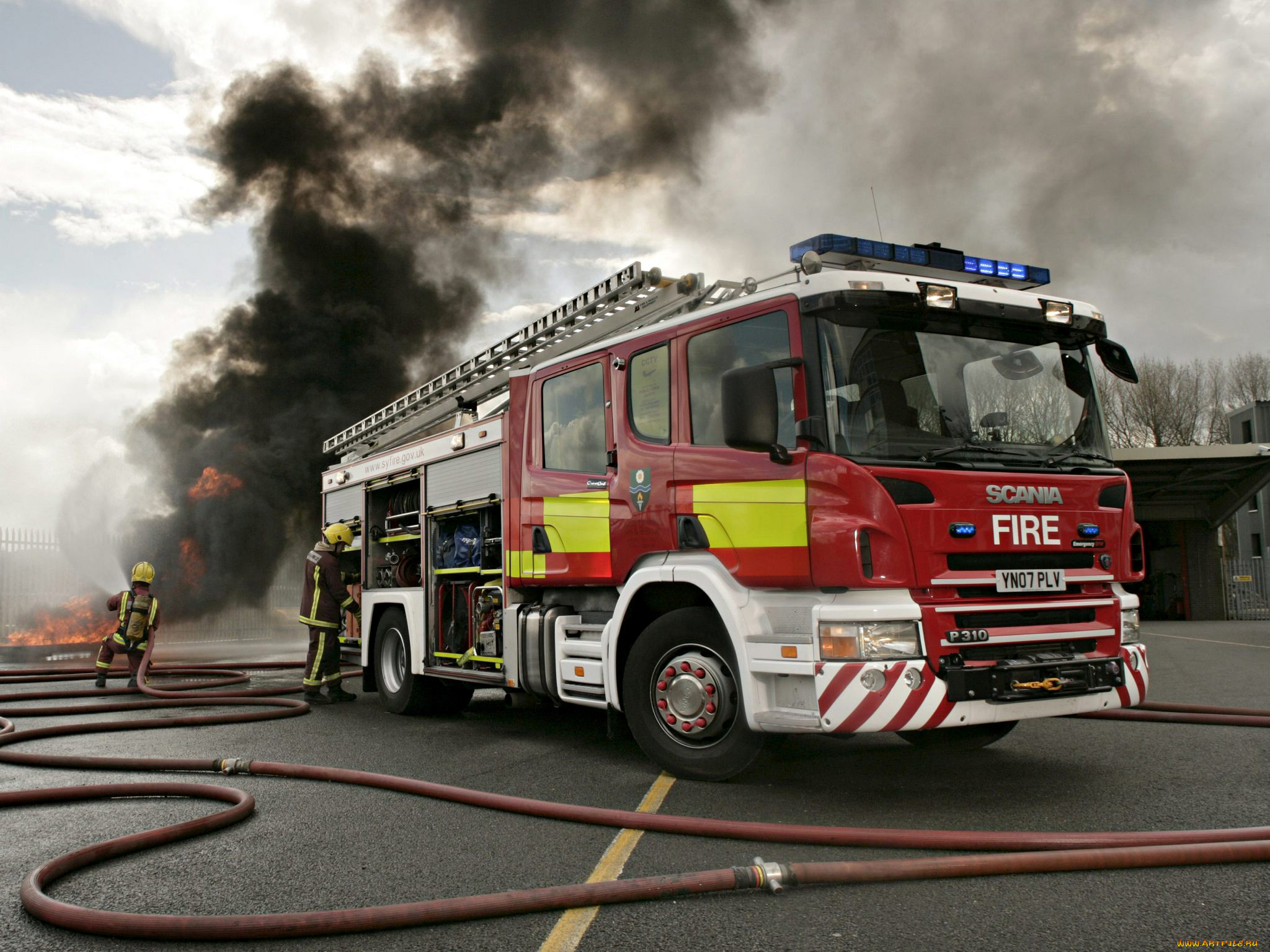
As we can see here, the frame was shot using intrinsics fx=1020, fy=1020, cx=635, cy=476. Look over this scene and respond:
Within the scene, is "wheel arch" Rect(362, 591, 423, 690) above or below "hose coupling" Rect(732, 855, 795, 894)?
above

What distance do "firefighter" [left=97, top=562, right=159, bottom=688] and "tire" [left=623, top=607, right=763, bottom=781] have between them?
22.6ft

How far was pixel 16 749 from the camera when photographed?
6.79 metres

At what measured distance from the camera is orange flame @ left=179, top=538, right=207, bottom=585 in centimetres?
2391

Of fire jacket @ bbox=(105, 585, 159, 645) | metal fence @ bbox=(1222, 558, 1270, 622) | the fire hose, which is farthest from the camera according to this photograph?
metal fence @ bbox=(1222, 558, 1270, 622)

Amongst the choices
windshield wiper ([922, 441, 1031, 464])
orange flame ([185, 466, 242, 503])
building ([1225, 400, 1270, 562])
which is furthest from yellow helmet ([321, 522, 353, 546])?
building ([1225, 400, 1270, 562])

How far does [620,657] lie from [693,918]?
2.56 metres

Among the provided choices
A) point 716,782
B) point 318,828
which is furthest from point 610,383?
point 318,828

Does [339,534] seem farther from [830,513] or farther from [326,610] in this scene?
[830,513]

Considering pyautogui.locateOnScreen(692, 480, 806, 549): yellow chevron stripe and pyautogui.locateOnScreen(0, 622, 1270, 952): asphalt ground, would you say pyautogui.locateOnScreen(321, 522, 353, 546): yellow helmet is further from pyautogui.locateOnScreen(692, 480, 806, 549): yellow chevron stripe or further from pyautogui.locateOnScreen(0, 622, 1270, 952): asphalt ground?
pyautogui.locateOnScreen(692, 480, 806, 549): yellow chevron stripe

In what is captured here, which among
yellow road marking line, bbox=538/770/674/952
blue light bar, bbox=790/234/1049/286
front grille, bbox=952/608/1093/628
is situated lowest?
yellow road marking line, bbox=538/770/674/952

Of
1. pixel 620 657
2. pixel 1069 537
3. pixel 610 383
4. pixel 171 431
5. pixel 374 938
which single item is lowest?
pixel 374 938

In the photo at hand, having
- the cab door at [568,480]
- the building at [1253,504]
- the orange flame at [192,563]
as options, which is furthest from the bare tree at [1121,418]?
the cab door at [568,480]

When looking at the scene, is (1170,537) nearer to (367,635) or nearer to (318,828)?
(367,635)

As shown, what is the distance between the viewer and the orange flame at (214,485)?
24.1 metres
